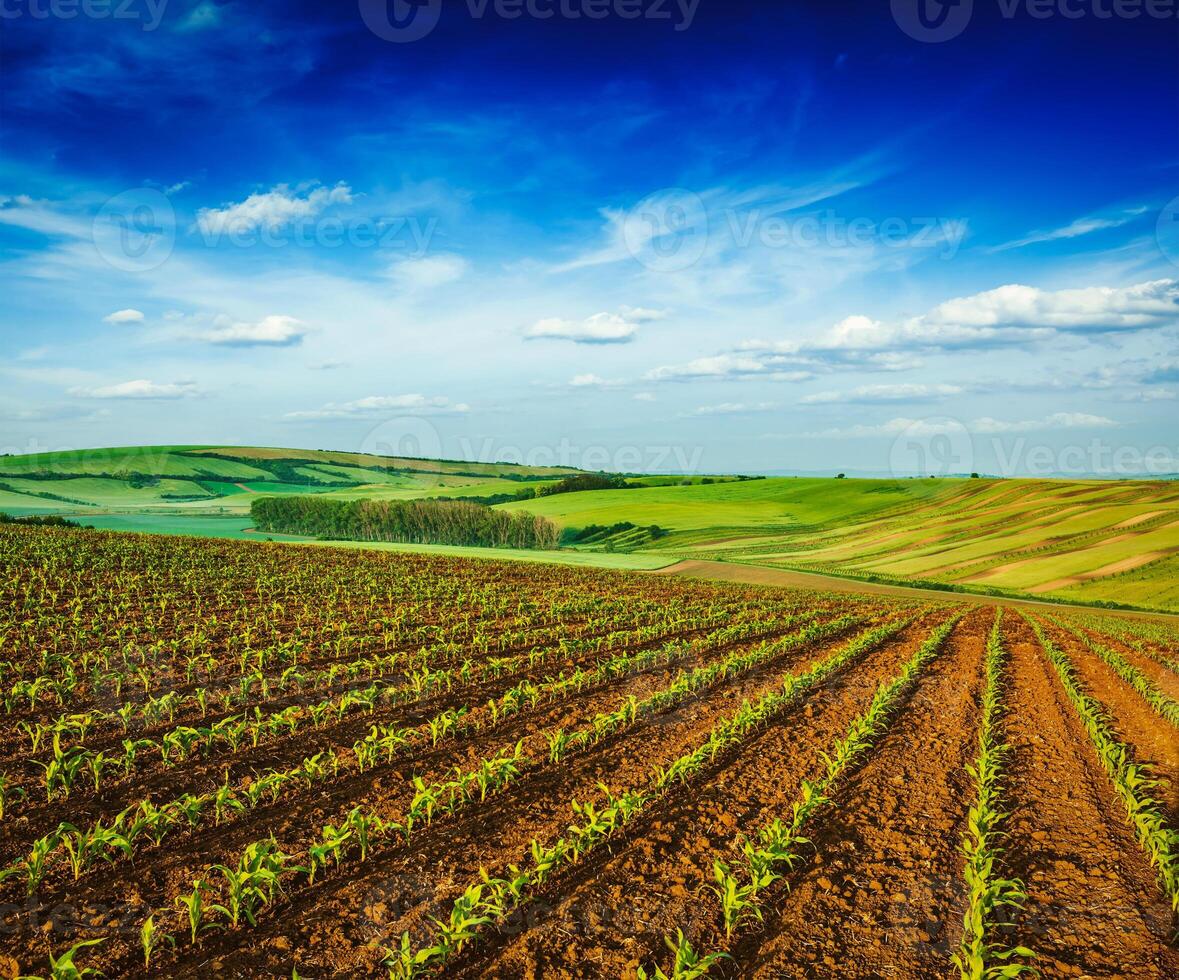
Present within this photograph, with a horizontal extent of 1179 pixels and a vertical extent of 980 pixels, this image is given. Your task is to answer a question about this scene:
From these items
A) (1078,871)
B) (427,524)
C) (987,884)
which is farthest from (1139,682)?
(427,524)

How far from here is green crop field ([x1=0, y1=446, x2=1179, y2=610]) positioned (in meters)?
54.2

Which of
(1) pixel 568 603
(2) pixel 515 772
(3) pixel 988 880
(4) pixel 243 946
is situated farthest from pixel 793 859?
(1) pixel 568 603

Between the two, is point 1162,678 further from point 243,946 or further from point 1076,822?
point 243,946

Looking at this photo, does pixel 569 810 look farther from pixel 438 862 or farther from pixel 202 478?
pixel 202 478

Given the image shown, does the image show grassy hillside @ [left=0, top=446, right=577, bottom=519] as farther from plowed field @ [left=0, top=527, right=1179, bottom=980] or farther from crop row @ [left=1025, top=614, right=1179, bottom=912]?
crop row @ [left=1025, top=614, right=1179, bottom=912]

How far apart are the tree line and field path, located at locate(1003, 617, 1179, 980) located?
245 feet

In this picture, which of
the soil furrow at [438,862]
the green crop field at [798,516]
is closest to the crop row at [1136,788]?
the soil furrow at [438,862]

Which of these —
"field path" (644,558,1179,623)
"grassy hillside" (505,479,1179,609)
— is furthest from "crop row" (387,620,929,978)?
"grassy hillside" (505,479,1179,609)

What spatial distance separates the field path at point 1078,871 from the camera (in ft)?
20.0

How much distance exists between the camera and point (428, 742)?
10820 mm

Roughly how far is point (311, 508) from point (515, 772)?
9056cm

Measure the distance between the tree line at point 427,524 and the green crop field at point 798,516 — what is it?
20.6 feet

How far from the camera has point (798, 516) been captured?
91.5m

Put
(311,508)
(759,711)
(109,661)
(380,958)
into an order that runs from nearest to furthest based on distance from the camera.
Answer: (380,958), (759,711), (109,661), (311,508)
